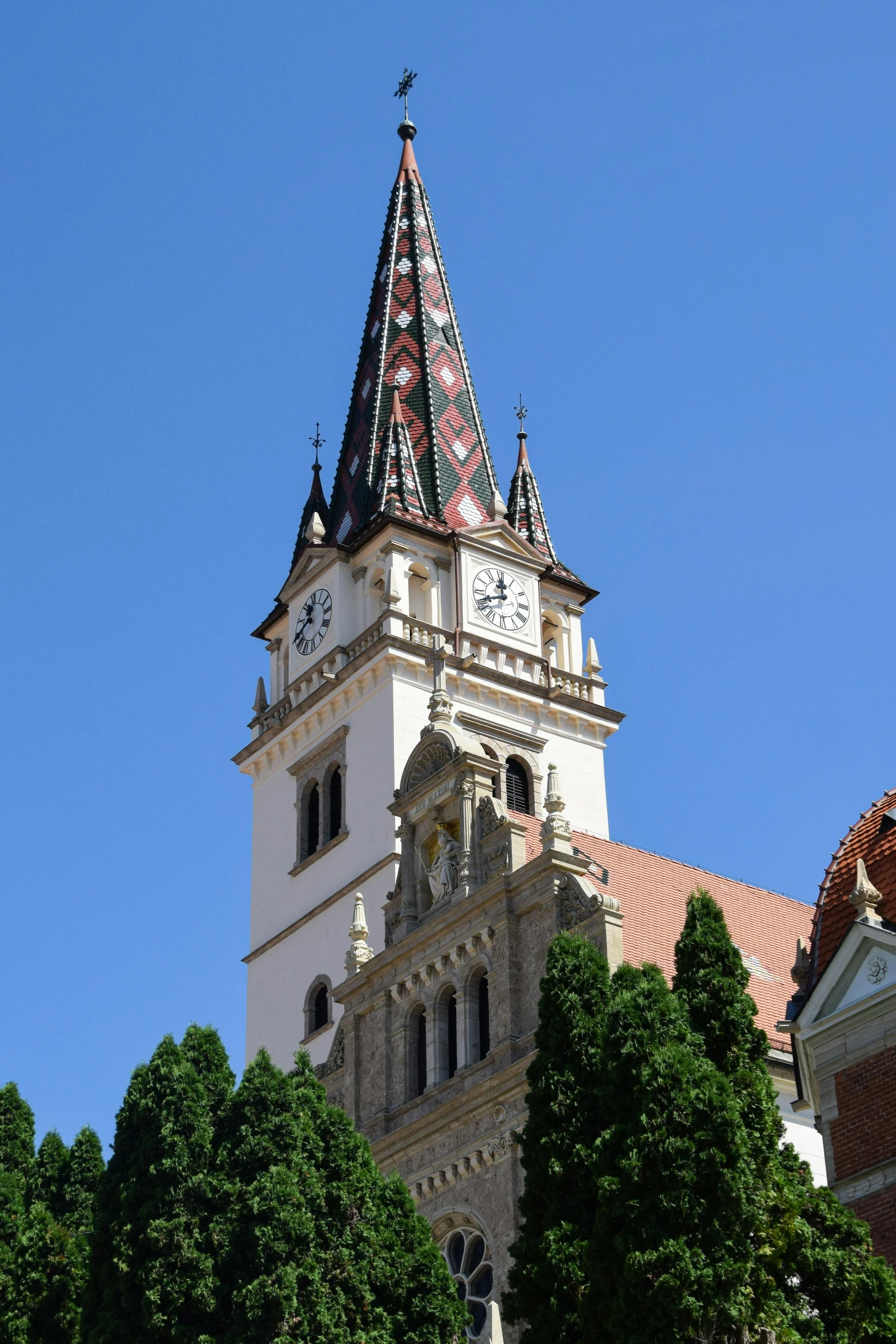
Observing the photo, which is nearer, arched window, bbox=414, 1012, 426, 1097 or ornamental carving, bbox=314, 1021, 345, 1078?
arched window, bbox=414, 1012, 426, 1097

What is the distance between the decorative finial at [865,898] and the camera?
2928 cm

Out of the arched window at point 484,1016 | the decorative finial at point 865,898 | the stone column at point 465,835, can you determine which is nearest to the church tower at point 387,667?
the stone column at point 465,835

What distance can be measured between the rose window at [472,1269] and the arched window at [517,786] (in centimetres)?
2272

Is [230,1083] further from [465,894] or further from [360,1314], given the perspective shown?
[465,894]

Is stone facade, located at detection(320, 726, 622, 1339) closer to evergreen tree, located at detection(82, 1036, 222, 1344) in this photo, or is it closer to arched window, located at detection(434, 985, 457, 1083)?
arched window, located at detection(434, 985, 457, 1083)

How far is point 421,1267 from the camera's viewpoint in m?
29.5

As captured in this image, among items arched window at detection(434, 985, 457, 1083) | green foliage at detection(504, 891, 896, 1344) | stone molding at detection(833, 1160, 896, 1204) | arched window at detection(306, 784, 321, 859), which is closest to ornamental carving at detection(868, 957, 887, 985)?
stone molding at detection(833, 1160, 896, 1204)

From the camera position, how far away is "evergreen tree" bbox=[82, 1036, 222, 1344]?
28.6 meters

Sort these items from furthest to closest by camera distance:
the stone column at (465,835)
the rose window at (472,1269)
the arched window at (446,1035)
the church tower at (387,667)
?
the church tower at (387,667), the stone column at (465,835), the arched window at (446,1035), the rose window at (472,1269)

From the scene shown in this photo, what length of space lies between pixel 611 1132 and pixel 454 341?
49.5m

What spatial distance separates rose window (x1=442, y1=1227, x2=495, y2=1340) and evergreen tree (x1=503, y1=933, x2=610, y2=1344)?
350 inches

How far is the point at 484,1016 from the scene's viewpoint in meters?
37.7

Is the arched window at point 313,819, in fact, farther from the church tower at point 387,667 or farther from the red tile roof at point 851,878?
the red tile roof at point 851,878

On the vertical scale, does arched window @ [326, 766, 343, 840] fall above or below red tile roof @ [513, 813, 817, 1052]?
above
